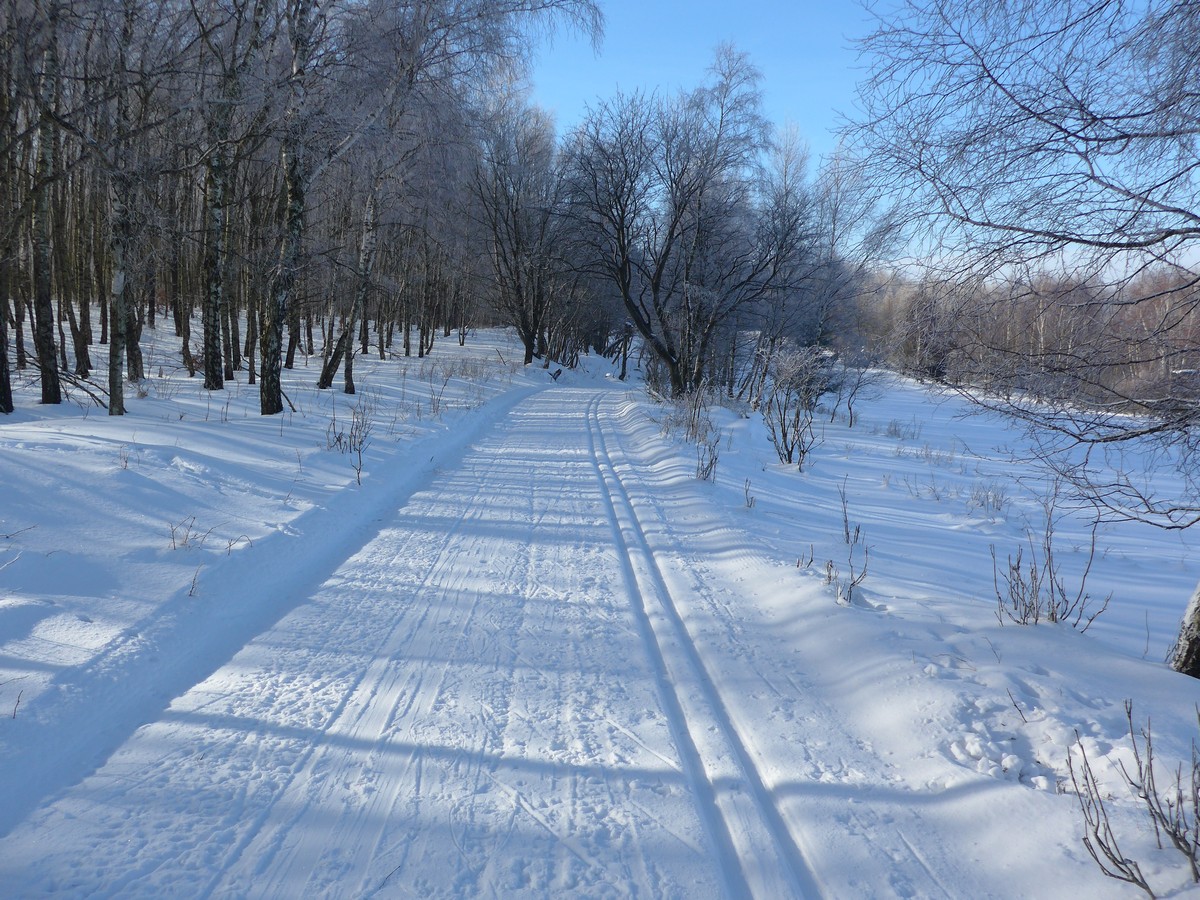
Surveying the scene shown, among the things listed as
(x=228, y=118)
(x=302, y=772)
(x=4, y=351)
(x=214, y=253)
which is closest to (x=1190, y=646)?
(x=302, y=772)

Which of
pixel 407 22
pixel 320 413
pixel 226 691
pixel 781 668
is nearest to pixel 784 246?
pixel 407 22

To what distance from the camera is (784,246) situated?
18.6 metres

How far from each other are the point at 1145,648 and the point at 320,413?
41.4 feet

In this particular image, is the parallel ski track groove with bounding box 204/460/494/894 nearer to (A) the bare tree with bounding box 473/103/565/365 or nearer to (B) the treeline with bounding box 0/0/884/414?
(B) the treeline with bounding box 0/0/884/414

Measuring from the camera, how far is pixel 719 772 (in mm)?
2949

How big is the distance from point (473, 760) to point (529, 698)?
581mm

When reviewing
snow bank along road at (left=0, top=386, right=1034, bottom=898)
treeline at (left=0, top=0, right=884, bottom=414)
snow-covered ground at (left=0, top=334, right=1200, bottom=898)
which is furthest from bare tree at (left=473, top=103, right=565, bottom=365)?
snow bank along road at (left=0, top=386, right=1034, bottom=898)

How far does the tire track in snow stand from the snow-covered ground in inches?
0.6

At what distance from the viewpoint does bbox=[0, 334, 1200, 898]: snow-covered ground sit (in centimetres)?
240

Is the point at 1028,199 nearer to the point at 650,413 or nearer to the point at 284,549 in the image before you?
the point at 284,549

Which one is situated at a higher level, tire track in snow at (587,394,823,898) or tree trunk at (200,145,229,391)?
tree trunk at (200,145,229,391)

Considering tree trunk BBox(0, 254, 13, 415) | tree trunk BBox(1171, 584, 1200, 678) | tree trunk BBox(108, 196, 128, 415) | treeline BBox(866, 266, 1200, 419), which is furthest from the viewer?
tree trunk BBox(108, 196, 128, 415)

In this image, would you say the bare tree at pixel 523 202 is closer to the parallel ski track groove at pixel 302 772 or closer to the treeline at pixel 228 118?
the treeline at pixel 228 118

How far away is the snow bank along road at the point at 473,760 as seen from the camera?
2.34 metres
